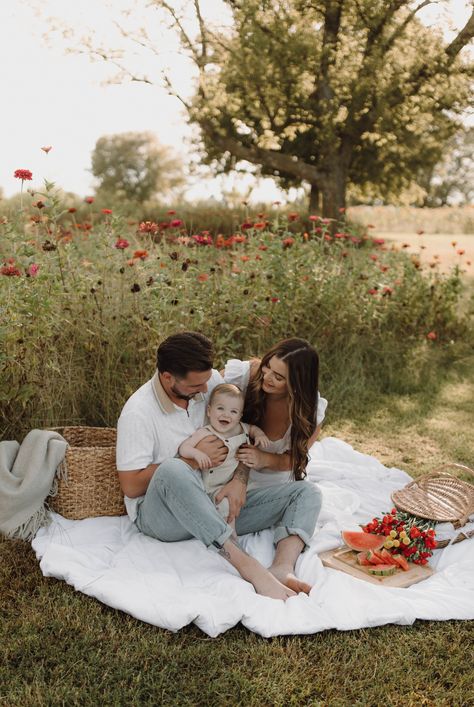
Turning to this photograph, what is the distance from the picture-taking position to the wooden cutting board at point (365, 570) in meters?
3.28

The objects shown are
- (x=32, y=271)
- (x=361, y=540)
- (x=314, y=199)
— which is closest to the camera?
(x=361, y=540)

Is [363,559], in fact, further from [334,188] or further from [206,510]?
[334,188]

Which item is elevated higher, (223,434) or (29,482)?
(223,434)

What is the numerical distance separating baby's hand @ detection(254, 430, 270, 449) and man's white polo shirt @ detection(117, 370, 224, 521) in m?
0.28

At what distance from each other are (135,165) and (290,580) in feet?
94.4

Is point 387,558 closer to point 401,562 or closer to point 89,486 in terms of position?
point 401,562

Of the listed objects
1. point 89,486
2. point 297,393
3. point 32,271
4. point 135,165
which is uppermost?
point 135,165

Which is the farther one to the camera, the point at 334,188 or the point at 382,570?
the point at 334,188

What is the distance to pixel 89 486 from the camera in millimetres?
3625

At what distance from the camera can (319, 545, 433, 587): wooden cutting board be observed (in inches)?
129

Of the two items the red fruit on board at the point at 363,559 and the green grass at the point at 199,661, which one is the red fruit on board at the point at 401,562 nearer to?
the red fruit on board at the point at 363,559

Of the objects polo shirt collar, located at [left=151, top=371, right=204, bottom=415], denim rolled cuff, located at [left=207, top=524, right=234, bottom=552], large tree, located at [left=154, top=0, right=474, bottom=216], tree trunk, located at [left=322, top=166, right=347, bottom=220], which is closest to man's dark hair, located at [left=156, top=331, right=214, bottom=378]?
polo shirt collar, located at [left=151, top=371, right=204, bottom=415]

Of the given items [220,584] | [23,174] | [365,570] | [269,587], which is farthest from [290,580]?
[23,174]

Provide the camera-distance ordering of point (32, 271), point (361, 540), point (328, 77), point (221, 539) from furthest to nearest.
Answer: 1. point (328, 77)
2. point (32, 271)
3. point (361, 540)
4. point (221, 539)
